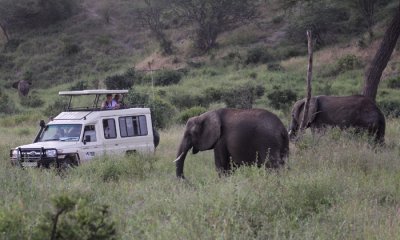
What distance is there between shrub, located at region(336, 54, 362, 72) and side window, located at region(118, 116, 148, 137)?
22.0 metres

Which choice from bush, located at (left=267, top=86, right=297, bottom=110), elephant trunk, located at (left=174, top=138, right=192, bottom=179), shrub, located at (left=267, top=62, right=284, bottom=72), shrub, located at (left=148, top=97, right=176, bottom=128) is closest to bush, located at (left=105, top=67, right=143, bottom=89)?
shrub, located at (left=267, top=62, right=284, bottom=72)

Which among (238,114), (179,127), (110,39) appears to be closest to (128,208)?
(238,114)

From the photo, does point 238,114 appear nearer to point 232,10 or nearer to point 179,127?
point 179,127

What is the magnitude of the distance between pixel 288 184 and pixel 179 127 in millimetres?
12222

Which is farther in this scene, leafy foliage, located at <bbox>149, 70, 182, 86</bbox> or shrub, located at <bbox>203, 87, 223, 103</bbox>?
leafy foliage, located at <bbox>149, 70, 182, 86</bbox>

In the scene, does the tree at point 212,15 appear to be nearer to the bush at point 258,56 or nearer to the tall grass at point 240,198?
the bush at point 258,56

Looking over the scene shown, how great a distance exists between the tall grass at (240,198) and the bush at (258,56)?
2984cm

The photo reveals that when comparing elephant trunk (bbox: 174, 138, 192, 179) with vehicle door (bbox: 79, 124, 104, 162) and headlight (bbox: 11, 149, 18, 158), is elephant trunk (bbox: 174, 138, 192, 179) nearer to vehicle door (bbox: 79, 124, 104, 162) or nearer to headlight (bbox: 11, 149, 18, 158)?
vehicle door (bbox: 79, 124, 104, 162)

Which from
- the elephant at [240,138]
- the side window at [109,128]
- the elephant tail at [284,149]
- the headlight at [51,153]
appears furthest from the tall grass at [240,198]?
the side window at [109,128]

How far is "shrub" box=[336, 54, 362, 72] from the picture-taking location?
33.9 meters

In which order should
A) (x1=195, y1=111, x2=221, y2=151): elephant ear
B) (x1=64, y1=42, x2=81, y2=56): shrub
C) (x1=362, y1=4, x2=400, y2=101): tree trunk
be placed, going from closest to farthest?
(x1=195, y1=111, x2=221, y2=151): elephant ear < (x1=362, y1=4, x2=400, y2=101): tree trunk < (x1=64, y1=42, x2=81, y2=56): shrub

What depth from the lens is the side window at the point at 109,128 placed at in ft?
42.5

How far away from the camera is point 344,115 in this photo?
13477 mm

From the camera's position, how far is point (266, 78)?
113ft
